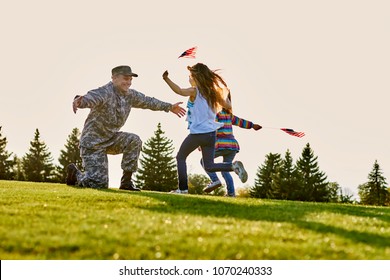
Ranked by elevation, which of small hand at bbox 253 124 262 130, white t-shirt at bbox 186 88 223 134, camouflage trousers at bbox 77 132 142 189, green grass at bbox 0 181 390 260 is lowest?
green grass at bbox 0 181 390 260

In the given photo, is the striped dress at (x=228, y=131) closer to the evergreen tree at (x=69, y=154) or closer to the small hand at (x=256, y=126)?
the small hand at (x=256, y=126)

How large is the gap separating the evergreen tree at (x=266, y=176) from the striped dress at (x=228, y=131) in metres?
54.4

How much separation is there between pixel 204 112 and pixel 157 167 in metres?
49.3

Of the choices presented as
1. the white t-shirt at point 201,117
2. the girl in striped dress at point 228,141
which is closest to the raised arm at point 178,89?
the white t-shirt at point 201,117

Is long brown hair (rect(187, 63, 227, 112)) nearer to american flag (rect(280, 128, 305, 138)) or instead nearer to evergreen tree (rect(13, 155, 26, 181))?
american flag (rect(280, 128, 305, 138))

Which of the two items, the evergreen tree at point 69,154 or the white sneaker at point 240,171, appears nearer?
the white sneaker at point 240,171

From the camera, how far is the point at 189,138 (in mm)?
10898

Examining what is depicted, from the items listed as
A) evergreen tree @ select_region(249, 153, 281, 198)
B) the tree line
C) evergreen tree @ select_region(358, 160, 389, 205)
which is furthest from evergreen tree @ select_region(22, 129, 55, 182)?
evergreen tree @ select_region(358, 160, 389, 205)

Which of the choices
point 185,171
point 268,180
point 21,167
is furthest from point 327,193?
point 185,171

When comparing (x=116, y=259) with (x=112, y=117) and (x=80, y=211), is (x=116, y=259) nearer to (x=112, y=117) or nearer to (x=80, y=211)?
(x=80, y=211)

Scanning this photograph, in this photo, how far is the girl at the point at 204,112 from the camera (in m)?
10.8

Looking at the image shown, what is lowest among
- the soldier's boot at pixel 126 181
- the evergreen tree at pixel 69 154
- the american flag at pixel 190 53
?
the soldier's boot at pixel 126 181

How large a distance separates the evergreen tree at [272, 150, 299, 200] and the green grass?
186ft

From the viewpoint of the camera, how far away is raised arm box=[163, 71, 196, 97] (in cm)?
1069
